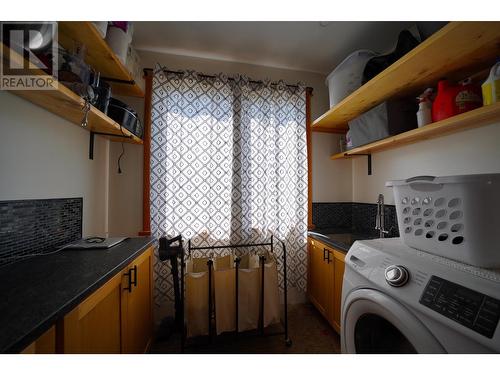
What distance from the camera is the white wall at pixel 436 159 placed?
42.0 inches

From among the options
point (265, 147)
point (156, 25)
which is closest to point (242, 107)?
point (265, 147)

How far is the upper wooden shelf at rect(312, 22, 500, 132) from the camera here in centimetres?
83

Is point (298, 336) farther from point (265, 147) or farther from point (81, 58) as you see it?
point (81, 58)

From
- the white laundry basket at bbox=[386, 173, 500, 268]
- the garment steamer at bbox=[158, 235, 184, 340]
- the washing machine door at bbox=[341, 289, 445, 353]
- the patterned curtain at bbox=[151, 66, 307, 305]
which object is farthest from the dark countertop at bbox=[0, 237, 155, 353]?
the white laundry basket at bbox=[386, 173, 500, 268]

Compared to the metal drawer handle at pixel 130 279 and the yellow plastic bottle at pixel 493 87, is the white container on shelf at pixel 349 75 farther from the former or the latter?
the metal drawer handle at pixel 130 279

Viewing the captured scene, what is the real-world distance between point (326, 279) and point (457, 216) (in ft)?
3.73

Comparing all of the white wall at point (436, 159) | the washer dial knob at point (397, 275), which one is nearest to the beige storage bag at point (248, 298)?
the washer dial knob at point (397, 275)

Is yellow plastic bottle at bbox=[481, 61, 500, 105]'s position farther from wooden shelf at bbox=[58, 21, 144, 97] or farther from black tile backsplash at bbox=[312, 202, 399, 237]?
wooden shelf at bbox=[58, 21, 144, 97]

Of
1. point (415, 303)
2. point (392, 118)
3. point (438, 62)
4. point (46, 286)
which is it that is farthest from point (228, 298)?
point (438, 62)

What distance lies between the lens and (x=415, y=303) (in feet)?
2.02

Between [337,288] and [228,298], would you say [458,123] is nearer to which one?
[337,288]

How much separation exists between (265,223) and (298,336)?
92 cm

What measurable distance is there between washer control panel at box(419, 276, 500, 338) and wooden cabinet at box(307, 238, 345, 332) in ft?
2.41

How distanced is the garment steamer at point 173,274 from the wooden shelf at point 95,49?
1.18 meters
